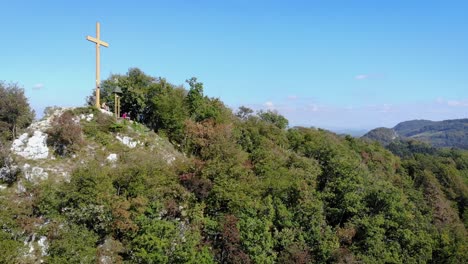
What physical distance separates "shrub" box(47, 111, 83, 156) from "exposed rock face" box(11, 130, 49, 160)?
0.52 metres

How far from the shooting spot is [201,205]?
2433 cm

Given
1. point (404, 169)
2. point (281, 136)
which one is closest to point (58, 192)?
point (281, 136)

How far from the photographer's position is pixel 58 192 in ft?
66.6

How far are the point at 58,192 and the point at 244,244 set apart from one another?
12.6 m

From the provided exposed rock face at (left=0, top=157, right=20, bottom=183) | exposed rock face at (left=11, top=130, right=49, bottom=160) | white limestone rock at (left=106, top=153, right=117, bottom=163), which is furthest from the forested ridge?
exposed rock face at (left=11, top=130, right=49, bottom=160)

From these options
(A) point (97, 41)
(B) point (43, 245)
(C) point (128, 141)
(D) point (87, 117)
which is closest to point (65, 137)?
(D) point (87, 117)

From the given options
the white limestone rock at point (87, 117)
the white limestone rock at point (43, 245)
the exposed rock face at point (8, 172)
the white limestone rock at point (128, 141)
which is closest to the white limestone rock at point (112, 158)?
the white limestone rock at point (128, 141)

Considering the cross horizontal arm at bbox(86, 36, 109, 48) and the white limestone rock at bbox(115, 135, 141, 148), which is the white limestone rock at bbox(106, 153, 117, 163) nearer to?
the white limestone rock at bbox(115, 135, 141, 148)

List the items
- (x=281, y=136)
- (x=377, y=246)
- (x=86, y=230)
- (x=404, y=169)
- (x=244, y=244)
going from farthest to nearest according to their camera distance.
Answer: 1. (x=404, y=169)
2. (x=281, y=136)
3. (x=377, y=246)
4. (x=244, y=244)
5. (x=86, y=230)

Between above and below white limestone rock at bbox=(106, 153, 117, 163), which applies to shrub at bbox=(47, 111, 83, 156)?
above

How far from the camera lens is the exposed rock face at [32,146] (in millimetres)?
23288

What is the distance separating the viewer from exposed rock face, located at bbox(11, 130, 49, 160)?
76.4 ft

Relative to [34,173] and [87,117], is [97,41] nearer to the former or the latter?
[87,117]

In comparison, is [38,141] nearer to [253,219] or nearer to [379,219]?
[253,219]
